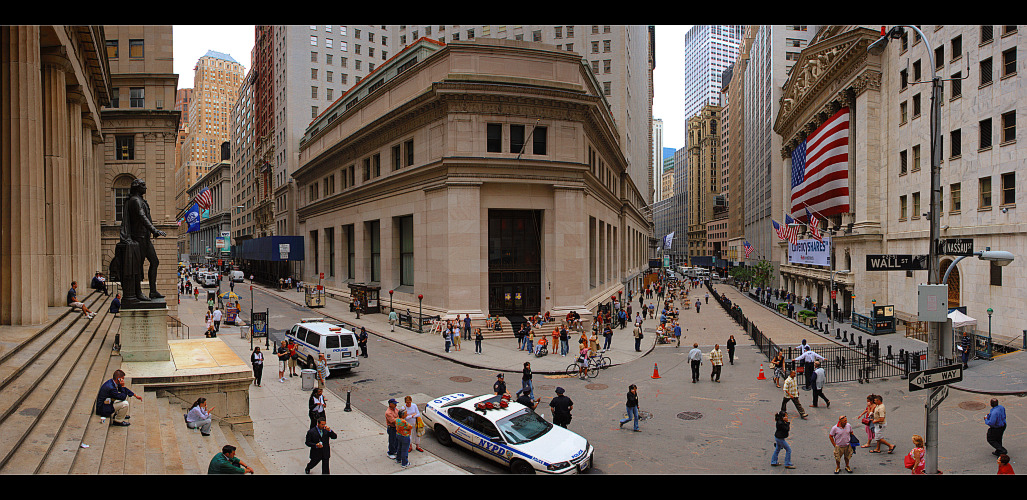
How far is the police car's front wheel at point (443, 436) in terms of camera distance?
45.7 feet

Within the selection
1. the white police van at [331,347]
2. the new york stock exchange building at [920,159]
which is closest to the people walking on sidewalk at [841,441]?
the new york stock exchange building at [920,159]

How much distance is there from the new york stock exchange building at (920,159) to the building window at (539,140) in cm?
2050

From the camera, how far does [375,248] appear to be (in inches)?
1879

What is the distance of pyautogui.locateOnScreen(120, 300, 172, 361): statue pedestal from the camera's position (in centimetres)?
1401

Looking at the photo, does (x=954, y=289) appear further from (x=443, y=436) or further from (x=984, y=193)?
(x=443, y=436)

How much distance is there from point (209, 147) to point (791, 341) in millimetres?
191770

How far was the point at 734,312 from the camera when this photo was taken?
44.6m

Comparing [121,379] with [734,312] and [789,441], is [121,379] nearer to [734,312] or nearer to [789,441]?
[789,441]

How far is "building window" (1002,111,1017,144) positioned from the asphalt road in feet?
56.8

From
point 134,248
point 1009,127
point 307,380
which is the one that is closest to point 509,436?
point 307,380

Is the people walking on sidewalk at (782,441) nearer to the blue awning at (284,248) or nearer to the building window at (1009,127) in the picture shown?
the building window at (1009,127)

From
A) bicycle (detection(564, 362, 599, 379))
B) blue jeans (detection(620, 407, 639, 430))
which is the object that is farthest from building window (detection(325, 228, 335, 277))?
blue jeans (detection(620, 407, 639, 430))

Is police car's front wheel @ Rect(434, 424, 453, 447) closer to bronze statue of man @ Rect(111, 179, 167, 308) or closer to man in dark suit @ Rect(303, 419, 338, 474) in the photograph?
man in dark suit @ Rect(303, 419, 338, 474)
